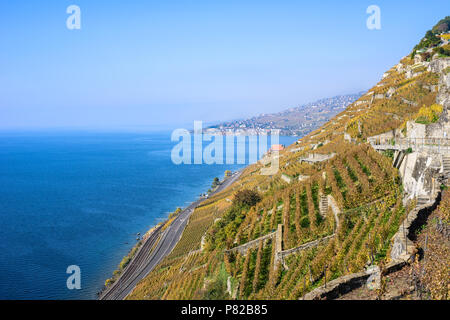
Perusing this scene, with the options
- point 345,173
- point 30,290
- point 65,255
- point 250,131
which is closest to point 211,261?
point 345,173

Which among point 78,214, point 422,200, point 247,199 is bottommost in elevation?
point 78,214

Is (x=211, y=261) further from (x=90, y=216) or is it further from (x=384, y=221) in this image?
(x=90, y=216)

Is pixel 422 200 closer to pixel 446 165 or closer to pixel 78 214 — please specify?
pixel 446 165

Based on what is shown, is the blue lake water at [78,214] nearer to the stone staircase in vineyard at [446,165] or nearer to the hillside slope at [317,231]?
the hillside slope at [317,231]

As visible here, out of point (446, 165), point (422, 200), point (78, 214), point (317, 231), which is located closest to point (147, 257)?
point (78, 214)

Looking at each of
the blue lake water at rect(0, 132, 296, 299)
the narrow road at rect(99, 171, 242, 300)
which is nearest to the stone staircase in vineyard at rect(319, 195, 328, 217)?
the narrow road at rect(99, 171, 242, 300)

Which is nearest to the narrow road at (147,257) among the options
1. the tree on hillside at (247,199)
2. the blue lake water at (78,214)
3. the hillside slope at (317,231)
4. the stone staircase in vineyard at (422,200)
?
the blue lake water at (78,214)

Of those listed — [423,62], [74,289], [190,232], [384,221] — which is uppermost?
[423,62]
